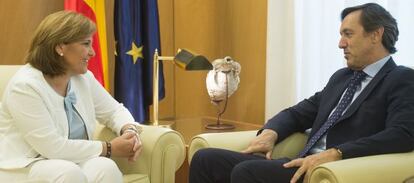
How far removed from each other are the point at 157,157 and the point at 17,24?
4.85 feet

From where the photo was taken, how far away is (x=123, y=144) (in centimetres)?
210

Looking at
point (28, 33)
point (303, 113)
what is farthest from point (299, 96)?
point (28, 33)

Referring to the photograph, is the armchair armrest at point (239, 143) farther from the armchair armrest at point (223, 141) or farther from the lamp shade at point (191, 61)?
the lamp shade at point (191, 61)

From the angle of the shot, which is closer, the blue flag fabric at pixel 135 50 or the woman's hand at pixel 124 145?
the woman's hand at pixel 124 145

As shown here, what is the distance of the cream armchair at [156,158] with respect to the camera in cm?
220

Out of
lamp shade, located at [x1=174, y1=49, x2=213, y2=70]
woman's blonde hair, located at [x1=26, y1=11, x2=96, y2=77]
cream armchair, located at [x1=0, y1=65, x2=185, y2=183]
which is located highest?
woman's blonde hair, located at [x1=26, y1=11, x2=96, y2=77]

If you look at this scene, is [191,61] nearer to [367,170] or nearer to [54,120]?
[54,120]

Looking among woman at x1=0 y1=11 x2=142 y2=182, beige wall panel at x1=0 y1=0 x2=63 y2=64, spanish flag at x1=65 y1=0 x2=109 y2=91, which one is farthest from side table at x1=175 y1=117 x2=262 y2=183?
beige wall panel at x1=0 y1=0 x2=63 y2=64

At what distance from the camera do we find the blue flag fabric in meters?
3.30

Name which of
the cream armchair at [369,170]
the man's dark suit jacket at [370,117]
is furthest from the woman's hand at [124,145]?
the cream armchair at [369,170]

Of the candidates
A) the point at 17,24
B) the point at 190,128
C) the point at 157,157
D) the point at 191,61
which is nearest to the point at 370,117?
the point at 157,157

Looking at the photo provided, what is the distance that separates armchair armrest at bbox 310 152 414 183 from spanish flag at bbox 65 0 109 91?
178 cm

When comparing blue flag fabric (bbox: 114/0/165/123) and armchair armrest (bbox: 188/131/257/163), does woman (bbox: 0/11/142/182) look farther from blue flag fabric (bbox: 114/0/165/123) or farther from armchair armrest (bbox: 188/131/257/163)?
blue flag fabric (bbox: 114/0/165/123)

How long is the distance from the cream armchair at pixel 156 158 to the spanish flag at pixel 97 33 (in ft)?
2.85
